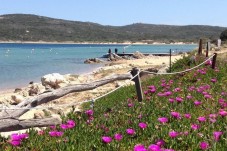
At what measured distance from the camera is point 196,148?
4.61 m

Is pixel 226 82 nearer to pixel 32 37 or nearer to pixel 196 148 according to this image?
pixel 196 148

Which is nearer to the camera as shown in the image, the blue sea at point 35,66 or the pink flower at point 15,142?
the pink flower at point 15,142

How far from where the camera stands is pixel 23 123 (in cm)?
564

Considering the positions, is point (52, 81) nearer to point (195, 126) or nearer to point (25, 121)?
point (25, 121)

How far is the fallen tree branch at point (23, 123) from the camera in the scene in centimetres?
549

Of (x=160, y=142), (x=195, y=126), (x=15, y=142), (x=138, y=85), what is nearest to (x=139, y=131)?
(x=195, y=126)

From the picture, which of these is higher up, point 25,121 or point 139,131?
point 25,121

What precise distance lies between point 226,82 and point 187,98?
11.7ft

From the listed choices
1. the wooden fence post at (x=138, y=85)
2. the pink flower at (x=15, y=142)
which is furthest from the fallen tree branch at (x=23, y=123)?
the wooden fence post at (x=138, y=85)

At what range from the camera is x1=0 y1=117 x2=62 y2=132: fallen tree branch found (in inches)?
216

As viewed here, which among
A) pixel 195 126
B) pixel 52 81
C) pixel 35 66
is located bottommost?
pixel 35 66

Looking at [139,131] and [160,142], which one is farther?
[139,131]

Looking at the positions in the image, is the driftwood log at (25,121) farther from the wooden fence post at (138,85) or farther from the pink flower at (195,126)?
the pink flower at (195,126)

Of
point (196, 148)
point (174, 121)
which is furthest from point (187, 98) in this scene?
point (196, 148)
